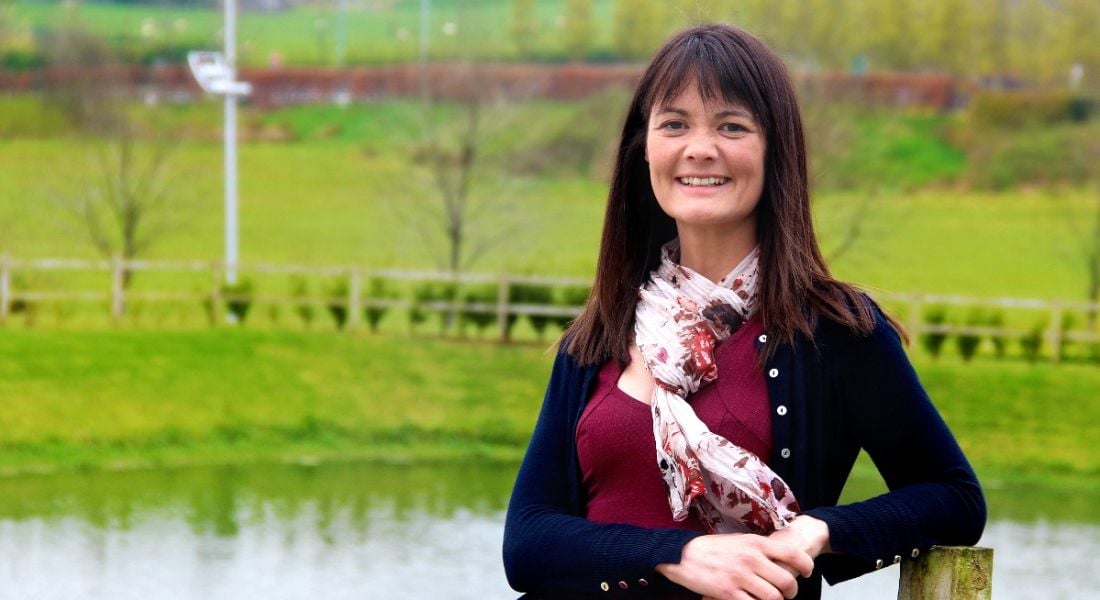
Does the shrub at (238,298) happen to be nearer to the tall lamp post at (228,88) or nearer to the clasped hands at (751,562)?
the tall lamp post at (228,88)

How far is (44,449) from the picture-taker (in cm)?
1455

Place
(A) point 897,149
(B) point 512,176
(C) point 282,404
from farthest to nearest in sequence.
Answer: (A) point 897,149, (B) point 512,176, (C) point 282,404

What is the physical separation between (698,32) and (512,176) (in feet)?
94.2

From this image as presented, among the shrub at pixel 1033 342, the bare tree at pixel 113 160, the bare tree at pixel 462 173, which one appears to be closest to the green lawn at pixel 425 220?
the bare tree at pixel 462 173

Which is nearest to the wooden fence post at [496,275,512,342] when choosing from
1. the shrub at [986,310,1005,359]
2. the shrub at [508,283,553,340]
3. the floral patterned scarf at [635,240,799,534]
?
the shrub at [508,283,553,340]

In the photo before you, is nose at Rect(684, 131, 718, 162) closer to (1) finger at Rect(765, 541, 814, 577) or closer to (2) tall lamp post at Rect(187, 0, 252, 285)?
(1) finger at Rect(765, 541, 814, 577)

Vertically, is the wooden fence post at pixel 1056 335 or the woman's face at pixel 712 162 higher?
the woman's face at pixel 712 162

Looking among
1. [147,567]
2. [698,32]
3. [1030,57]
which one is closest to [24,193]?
[147,567]

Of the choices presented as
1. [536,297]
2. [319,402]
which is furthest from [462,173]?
[319,402]

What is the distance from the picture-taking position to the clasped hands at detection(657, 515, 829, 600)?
1.88 m

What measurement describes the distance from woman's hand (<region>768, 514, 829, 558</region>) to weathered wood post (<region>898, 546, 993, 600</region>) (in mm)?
150

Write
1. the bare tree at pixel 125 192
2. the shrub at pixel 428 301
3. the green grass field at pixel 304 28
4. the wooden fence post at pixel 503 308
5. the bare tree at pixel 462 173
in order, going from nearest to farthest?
1. the wooden fence post at pixel 503 308
2. the shrub at pixel 428 301
3. the bare tree at pixel 462 173
4. the bare tree at pixel 125 192
5. the green grass field at pixel 304 28

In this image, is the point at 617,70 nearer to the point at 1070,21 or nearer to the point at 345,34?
the point at 1070,21

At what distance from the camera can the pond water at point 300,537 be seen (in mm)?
9758
